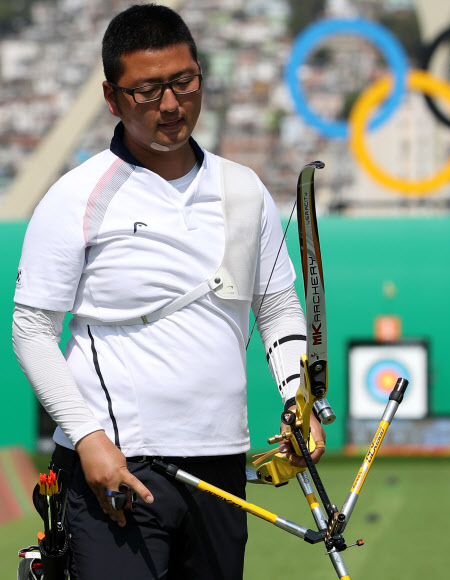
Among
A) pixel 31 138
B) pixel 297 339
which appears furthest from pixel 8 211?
pixel 297 339

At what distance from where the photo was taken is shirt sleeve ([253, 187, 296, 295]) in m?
1.93

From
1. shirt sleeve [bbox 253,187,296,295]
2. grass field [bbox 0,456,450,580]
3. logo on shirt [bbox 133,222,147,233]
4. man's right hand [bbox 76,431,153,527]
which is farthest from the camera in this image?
grass field [bbox 0,456,450,580]

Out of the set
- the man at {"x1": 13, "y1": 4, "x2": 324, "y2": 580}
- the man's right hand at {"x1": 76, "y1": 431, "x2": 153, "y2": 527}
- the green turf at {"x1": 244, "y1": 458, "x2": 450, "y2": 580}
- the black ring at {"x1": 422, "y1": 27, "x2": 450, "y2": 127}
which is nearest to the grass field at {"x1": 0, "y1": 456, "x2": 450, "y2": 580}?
the green turf at {"x1": 244, "y1": 458, "x2": 450, "y2": 580}

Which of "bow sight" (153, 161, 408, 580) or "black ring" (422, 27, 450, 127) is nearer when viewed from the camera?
"bow sight" (153, 161, 408, 580)

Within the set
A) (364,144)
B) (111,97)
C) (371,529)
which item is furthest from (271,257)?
(364,144)

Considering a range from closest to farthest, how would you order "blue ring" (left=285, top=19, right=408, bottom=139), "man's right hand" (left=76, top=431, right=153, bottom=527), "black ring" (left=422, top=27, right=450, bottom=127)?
"man's right hand" (left=76, top=431, right=153, bottom=527) → "blue ring" (left=285, top=19, right=408, bottom=139) → "black ring" (left=422, top=27, right=450, bottom=127)

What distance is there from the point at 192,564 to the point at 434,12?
323 inches

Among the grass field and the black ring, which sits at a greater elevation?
the black ring

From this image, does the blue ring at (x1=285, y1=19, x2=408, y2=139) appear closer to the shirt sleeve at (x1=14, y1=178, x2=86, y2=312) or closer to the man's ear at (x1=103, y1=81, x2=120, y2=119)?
the man's ear at (x1=103, y1=81, x2=120, y2=119)

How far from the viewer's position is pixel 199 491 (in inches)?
70.9

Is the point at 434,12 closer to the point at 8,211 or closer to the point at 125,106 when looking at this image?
the point at 8,211

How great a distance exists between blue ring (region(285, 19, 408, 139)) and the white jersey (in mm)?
5883

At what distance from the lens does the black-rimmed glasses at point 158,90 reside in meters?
1.75

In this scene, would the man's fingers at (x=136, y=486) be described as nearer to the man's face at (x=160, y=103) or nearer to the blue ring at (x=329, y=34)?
the man's face at (x=160, y=103)
